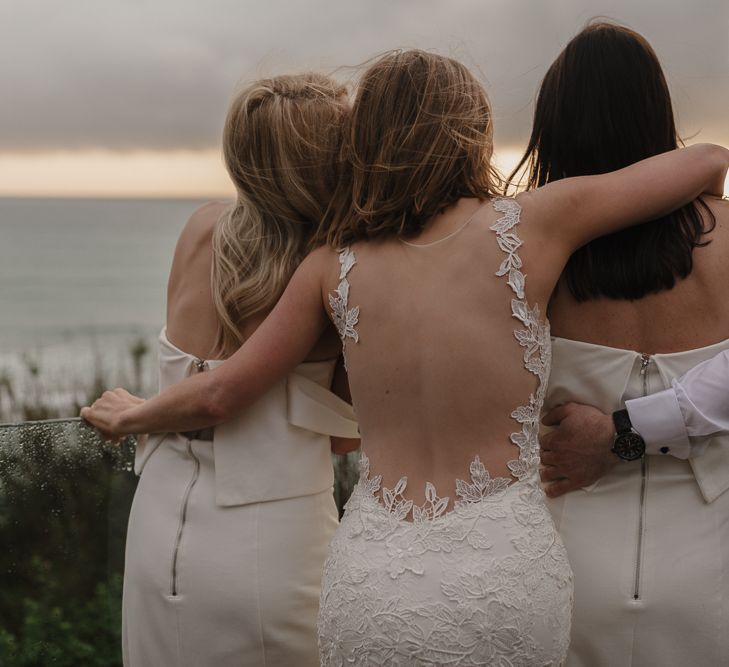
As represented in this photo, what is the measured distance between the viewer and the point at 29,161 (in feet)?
73.1

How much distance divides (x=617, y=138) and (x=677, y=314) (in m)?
0.44

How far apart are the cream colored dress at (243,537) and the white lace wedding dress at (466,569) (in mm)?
384

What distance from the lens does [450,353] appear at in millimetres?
2051

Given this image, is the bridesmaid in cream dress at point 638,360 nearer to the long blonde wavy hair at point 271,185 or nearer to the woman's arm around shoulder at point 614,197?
the woman's arm around shoulder at point 614,197

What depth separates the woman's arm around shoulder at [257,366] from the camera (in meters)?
2.34

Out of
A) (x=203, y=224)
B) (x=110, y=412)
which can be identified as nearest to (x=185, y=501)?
(x=110, y=412)

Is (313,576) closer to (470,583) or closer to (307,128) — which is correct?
(470,583)

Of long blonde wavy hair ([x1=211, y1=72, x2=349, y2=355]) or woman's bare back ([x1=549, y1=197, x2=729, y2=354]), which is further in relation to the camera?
long blonde wavy hair ([x1=211, y1=72, x2=349, y2=355])

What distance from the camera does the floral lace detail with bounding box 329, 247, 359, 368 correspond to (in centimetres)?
219

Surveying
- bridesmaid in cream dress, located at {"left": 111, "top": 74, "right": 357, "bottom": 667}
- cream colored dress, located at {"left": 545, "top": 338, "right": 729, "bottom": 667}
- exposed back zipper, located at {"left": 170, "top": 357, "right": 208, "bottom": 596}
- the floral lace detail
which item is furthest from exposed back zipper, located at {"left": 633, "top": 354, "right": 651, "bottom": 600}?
exposed back zipper, located at {"left": 170, "top": 357, "right": 208, "bottom": 596}

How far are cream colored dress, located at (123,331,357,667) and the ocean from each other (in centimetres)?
1350

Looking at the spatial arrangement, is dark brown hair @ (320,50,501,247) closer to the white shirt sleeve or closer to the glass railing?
the white shirt sleeve

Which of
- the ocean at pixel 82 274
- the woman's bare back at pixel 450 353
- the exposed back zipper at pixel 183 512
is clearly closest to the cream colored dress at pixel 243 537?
the exposed back zipper at pixel 183 512

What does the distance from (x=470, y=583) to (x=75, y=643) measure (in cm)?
189
